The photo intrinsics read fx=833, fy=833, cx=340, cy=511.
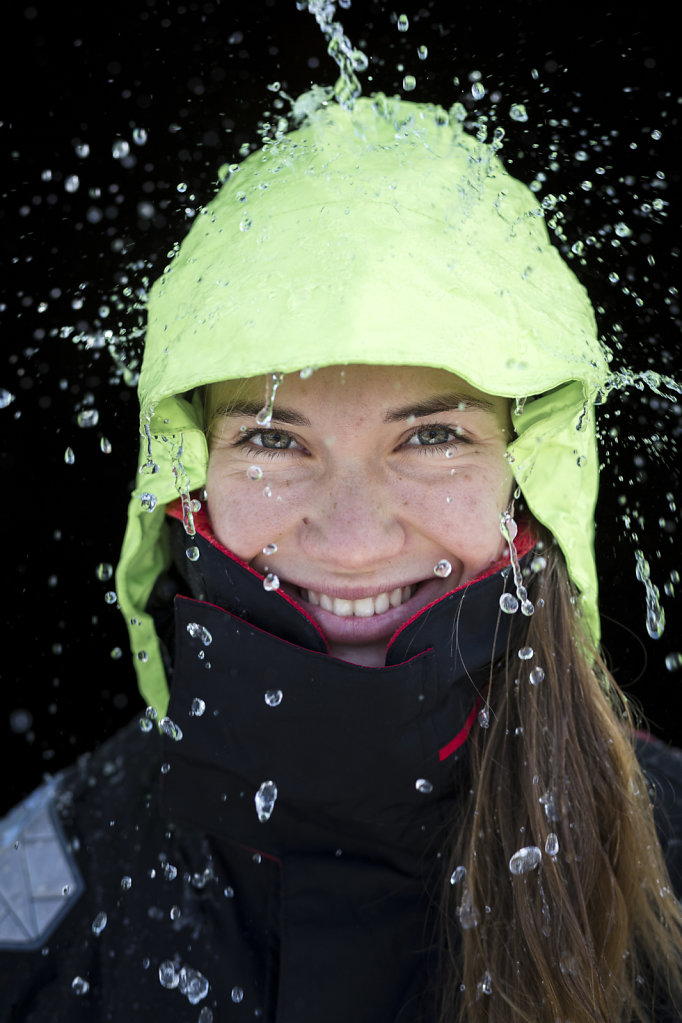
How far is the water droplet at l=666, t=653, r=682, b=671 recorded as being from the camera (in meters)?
2.29

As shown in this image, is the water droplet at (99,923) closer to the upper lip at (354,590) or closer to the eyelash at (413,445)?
the upper lip at (354,590)

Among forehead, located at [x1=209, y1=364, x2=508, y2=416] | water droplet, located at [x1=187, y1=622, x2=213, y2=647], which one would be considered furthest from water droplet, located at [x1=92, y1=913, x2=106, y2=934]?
forehead, located at [x1=209, y1=364, x2=508, y2=416]

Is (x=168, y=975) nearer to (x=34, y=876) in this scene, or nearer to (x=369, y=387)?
(x=34, y=876)

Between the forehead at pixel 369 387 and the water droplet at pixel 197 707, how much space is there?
56 cm

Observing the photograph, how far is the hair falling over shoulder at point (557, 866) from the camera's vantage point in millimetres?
1362

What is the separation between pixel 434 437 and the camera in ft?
4.91

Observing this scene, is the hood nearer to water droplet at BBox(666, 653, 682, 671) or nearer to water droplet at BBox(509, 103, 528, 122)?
water droplet at BBox(509, 103, 528, 122)

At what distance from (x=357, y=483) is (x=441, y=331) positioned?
0.31 metres

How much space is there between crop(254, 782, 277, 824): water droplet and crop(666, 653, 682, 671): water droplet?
1293 millimetres

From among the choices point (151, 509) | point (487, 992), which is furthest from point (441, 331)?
point (487, 992)

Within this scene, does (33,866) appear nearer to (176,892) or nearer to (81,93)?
(176,892)

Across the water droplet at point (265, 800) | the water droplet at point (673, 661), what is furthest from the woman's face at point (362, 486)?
the water droplet at point (673, 661)

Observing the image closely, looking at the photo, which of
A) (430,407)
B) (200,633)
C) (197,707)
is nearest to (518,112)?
(430,407)

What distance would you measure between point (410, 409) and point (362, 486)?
161 millimetres
